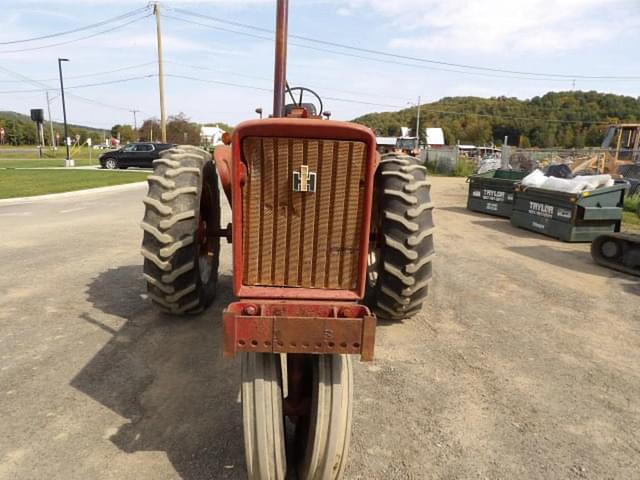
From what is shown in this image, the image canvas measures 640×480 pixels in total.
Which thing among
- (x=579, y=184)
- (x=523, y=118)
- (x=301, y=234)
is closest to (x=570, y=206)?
(x=579, y=184)

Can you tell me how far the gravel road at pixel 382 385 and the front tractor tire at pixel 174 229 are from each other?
43 cm

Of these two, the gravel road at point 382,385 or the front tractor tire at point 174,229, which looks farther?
the front tractor tire at point 174,229

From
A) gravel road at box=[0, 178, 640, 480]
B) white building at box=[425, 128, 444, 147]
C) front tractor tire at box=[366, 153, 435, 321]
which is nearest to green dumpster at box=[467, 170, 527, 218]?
gravel road at box=[0, 178, 640, 480]

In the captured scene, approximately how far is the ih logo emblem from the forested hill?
251 ft

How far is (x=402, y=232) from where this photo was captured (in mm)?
3473

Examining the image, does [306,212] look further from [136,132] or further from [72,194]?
[136,132]

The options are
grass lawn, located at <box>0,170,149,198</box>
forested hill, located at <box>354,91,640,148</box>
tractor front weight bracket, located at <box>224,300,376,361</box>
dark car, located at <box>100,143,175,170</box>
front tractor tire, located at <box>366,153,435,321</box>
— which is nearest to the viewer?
tractor front weight bracket, located at <box>224,300,376,361</box>

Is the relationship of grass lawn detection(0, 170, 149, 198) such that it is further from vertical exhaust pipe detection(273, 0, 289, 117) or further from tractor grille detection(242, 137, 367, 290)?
tractor grille detection(242, 137, 367, 290)

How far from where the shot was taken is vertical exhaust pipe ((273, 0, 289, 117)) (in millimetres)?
3809

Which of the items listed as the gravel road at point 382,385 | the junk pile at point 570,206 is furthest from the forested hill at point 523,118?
the gravel road at point 382,385

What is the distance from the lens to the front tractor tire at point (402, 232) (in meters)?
3.44

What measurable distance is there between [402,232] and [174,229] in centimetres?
173

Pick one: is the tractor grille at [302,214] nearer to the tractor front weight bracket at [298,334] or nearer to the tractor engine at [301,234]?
the tractor engine at [301,234]

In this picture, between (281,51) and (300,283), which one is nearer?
(300,283)
